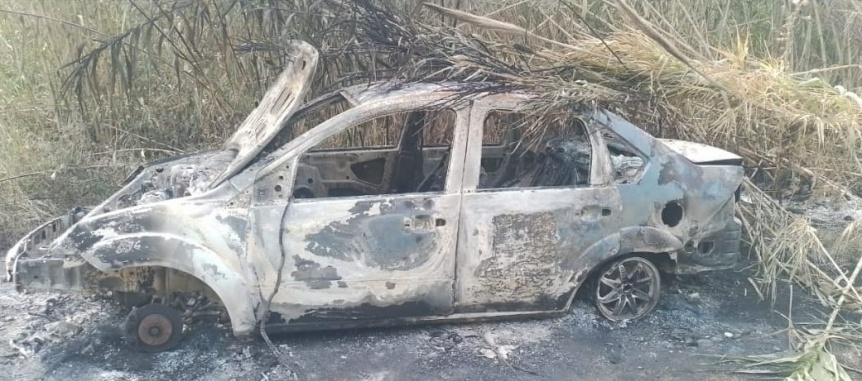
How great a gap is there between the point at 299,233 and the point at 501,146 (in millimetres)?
2004

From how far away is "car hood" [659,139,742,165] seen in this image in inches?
190

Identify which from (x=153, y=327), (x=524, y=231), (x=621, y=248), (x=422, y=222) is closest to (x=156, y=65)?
(x=153, y=327)

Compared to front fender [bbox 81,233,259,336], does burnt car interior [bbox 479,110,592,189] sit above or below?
above

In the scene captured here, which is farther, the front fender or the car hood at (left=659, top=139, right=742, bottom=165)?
the car hood at (left=659, top=139, right=742, bottom=165)

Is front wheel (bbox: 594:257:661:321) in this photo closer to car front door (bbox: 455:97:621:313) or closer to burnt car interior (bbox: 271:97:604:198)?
car front door (bbox: 455:97:621:313)

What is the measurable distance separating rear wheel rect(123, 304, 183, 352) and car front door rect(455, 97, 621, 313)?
166 cm

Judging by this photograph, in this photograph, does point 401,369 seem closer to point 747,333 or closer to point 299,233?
point 299,233

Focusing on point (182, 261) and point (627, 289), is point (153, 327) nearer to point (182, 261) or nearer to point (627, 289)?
point (182, 261)

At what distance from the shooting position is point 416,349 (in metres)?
4.34

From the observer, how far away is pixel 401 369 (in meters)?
4.12

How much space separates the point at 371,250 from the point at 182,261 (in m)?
1.01

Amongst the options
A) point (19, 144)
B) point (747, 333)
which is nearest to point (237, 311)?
point (747, 333)

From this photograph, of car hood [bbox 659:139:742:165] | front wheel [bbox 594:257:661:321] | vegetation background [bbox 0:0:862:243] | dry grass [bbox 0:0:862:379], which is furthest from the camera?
vegetation background [bbox 0:0:862:243]

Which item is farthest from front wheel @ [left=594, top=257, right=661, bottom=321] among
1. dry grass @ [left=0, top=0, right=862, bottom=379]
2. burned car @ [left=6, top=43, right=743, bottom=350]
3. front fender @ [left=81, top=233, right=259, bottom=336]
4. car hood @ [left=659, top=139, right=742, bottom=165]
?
front fender @ [left=81, top=233, right=259, bottom=336]
